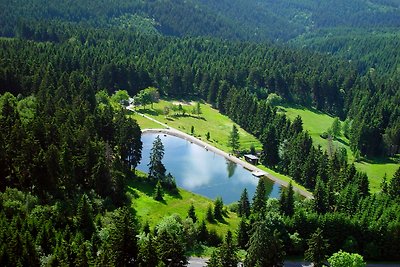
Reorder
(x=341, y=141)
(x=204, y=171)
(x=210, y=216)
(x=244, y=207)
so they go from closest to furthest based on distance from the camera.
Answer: (x=210, y=216) < (x=244, y=207) < (x=204, y=171) < (x=341, y=141)

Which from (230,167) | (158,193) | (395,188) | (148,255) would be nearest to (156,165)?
(158,193)

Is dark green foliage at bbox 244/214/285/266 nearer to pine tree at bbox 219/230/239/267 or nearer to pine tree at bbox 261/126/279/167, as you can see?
pine tree at bbox 219/230/239/267

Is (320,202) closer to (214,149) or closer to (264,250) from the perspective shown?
(264,250)

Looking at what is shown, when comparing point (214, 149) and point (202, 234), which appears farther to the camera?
point (214, 149)

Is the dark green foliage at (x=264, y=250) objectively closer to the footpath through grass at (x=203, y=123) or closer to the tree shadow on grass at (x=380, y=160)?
the footpath through grass at (x=203, y=123)

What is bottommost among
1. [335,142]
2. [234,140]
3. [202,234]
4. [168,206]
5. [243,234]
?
[335,142]

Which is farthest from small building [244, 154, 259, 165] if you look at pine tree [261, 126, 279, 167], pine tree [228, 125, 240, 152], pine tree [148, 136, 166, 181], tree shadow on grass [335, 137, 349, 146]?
tree shadow on grass [335, 137, 349, 146]
